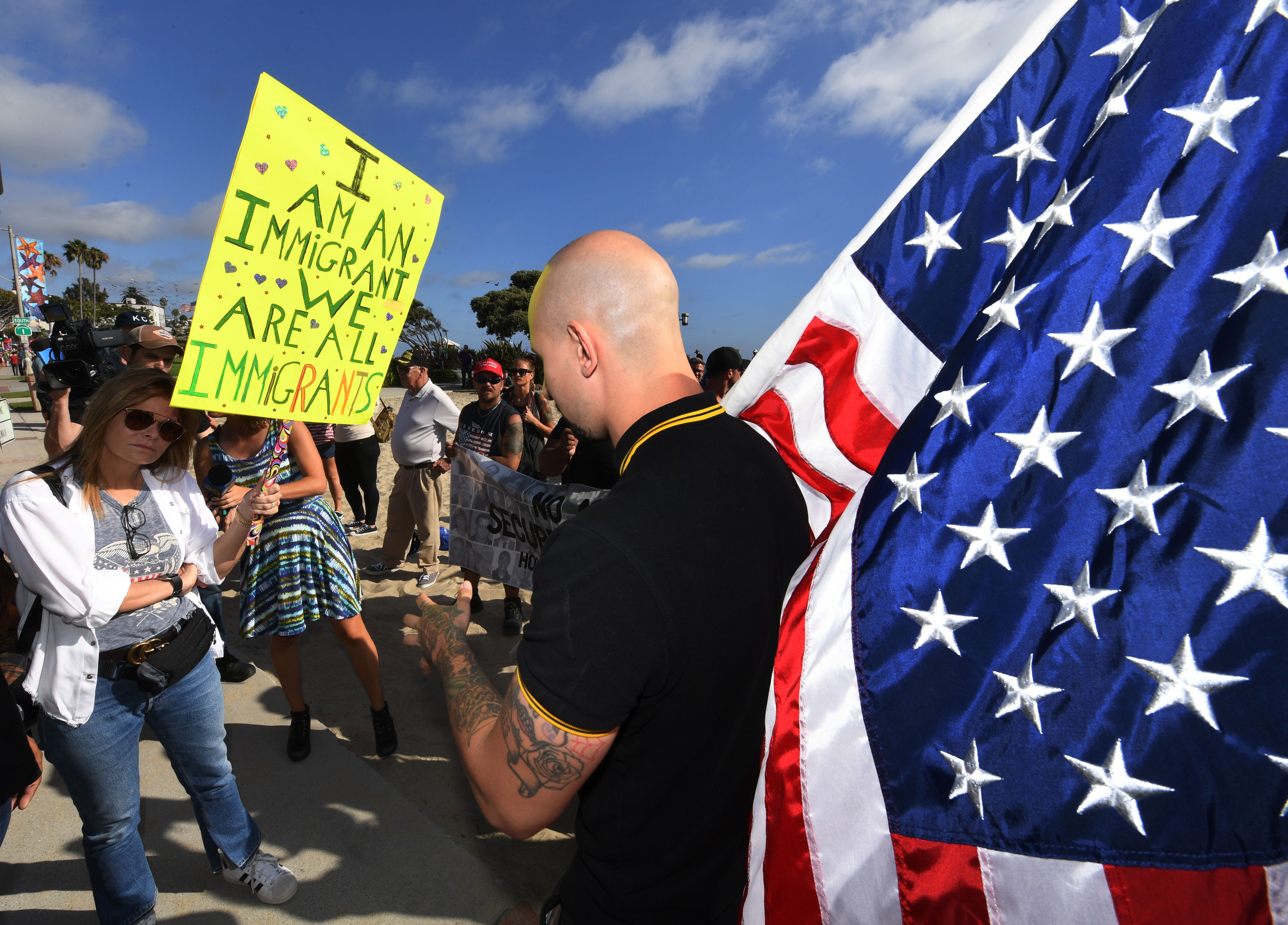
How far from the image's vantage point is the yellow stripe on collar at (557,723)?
3.51ft

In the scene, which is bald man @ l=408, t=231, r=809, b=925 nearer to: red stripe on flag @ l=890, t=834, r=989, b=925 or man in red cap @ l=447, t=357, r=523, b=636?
red stripe on flag @ l=890, t=834, r=989, b=925

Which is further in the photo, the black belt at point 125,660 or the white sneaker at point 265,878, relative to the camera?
the white sneaker at point 265,878

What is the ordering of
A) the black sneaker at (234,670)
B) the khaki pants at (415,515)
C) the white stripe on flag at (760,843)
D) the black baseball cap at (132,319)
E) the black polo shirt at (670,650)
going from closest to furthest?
the black polo shirt at (670,650)
the white stripe on flag at (760,843)
the black baseball cap at (132,319)
the black sneaker at (234,670)
the khaki pants at (415,515)

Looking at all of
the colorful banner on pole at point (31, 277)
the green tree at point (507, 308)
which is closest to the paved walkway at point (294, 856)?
the colorful banner on pole at point (31, 277)

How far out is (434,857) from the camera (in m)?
2.83

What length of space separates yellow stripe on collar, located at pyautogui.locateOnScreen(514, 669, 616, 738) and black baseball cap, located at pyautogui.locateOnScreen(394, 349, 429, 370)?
5.54 m

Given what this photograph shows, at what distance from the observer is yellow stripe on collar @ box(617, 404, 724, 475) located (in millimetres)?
1282

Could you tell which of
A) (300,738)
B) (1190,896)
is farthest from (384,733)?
→ (1190,896)

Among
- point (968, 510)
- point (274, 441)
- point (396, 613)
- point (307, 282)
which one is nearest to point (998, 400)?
point (968, 510)

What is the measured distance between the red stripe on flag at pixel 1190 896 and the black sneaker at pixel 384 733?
11.6 feet

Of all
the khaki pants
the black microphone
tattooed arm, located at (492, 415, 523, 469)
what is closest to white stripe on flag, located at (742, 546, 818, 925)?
the black microphone

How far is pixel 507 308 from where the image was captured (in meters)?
42.8

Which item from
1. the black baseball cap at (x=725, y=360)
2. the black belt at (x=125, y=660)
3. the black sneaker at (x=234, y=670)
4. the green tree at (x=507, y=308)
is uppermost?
the green tree at (x=507, y=308)

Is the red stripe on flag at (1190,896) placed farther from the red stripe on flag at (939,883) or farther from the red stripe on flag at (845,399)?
the red stripe on flag at (845,399)
